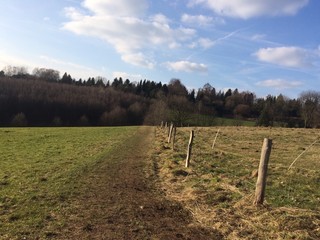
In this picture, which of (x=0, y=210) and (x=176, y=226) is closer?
(x=176, y=226)

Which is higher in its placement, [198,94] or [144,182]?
[198,94]

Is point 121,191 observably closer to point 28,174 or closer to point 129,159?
point 28,174

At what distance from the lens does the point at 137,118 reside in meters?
129

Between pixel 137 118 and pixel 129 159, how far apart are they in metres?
110

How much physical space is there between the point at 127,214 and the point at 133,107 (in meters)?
124

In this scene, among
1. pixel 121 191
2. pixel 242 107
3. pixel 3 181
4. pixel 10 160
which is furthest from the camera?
pixel 242 107

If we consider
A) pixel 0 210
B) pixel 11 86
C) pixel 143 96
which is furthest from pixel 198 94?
pixel 0 210

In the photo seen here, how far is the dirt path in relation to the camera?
297 inches

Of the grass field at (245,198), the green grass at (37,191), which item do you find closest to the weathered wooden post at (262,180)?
the grass field at (245,198)

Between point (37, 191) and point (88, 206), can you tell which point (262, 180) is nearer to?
point (88, 206)

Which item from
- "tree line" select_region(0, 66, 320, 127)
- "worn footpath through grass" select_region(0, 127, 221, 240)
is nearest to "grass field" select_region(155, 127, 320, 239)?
"worn footpath through grass" select_region(0, 127, 221, 240)

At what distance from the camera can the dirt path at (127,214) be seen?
24.7 ft

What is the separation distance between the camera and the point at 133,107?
435 ft

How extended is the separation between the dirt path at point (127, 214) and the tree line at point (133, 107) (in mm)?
67356
